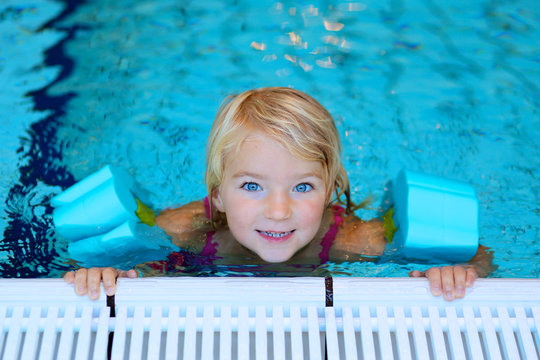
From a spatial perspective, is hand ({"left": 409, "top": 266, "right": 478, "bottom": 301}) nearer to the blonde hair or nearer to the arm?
the arm

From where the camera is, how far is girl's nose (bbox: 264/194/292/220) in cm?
170

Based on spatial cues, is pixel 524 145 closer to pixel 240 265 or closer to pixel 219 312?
pixel 240 265

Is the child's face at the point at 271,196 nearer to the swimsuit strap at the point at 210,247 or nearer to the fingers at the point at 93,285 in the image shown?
the swimsuit strap at the point at 210,247

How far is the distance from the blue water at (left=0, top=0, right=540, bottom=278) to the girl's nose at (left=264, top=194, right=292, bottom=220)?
1.63 feet

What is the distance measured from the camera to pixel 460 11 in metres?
3.72

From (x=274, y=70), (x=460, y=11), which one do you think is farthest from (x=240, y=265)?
(x=460, y=11)

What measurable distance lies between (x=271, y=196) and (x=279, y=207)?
41 mm

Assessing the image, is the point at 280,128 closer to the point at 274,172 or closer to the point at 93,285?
the point at 274,172

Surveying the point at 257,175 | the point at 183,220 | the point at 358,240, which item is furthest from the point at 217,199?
the point at 358,240

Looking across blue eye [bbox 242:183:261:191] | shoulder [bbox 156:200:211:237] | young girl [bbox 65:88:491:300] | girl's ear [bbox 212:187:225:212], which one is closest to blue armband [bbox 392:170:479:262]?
young girl [bbox 65:88:491:300]

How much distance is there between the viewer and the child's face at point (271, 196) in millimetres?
1707

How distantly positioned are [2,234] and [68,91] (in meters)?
1.27

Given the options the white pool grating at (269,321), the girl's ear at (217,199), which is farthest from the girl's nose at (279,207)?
the white pool grating at (269,321)

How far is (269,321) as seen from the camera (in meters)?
1.22
